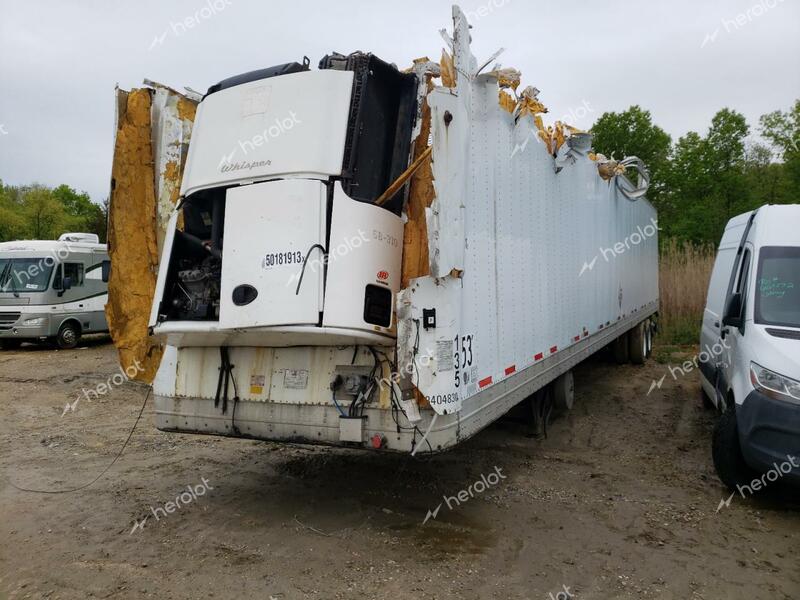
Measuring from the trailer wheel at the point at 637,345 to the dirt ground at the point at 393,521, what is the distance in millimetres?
4693

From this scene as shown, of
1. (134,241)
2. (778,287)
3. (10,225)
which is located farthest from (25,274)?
(10,225)

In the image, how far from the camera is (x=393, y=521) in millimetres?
4852

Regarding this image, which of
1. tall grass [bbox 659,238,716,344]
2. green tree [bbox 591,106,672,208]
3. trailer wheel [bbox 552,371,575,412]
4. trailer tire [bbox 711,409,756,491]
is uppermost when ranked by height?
green tree [bbox 591,106,672,208]

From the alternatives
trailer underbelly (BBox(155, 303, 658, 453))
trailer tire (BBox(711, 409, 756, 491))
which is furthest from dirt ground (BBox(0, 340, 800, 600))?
trailer underbelly (BBox(155, 303, 658, 453))

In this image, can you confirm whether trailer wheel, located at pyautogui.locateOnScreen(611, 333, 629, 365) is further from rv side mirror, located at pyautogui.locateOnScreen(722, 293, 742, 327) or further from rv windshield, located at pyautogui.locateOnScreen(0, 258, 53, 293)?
rv windshield, located at pyautogui.locateOnScreen(0, 258, 53, 293)

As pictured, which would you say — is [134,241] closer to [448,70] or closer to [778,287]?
[448,70]

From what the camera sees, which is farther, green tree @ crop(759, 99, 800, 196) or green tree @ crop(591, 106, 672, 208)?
green tree @ crop(591, 106, 672, 208)

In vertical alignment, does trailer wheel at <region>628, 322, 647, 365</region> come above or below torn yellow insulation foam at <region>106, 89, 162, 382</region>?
below

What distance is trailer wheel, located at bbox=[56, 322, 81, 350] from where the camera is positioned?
1576cm

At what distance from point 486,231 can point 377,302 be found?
3.65 ft

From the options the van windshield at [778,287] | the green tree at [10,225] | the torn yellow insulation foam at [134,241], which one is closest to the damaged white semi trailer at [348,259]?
the torn yellow insulation foam at [134,241]

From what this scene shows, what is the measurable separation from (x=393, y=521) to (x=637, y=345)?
9.15 meters

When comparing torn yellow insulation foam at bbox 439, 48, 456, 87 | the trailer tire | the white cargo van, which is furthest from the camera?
the trailer tire

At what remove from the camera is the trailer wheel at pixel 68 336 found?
15.8 meters
